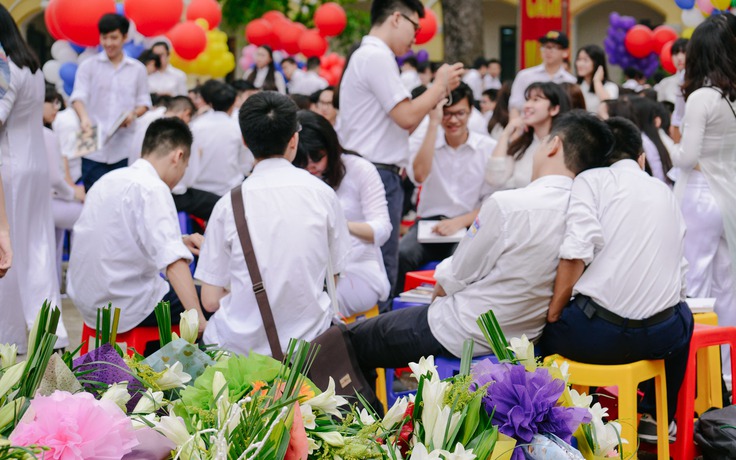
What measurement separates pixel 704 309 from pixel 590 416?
220cm

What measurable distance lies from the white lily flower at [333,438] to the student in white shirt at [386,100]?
2.97 m

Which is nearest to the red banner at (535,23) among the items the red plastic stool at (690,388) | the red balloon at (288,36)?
the red balloon at (288,36)

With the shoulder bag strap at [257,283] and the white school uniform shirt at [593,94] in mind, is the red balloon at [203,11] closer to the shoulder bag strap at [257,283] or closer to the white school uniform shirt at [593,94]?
the white school uniform shirt at [593,94]

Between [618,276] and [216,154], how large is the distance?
458 cm

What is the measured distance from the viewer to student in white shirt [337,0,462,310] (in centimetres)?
467

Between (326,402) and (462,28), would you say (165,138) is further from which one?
(462,28)

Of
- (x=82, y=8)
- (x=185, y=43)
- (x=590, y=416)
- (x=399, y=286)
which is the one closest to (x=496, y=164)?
(x=399, y=286)

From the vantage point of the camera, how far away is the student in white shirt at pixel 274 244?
125 inches

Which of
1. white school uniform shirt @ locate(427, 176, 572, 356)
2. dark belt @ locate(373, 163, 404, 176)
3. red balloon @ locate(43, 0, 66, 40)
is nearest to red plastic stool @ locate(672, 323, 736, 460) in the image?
white school uniform shirt @ locate(427, 176, 572, 356)

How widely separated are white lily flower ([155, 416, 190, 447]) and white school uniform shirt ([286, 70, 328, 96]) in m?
11.2

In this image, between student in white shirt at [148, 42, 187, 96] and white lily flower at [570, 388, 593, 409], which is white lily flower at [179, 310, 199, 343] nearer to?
white lily flower at [570, 388, 593, 409]

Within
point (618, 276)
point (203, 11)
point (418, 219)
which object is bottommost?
point (418, 219)

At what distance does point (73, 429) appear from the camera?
1442 millimetres

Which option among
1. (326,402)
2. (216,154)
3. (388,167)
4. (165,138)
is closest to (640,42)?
(216,154)
